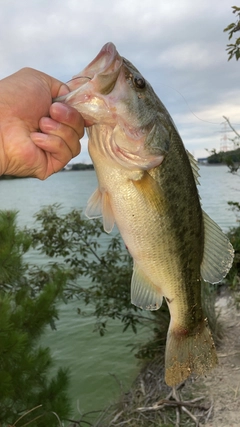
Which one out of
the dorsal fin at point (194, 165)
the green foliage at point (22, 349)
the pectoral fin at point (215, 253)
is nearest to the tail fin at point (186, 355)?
the pectoral fin at point (215, 253)

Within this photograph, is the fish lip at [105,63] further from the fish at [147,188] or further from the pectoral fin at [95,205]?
the pectoral fin at [95,205]

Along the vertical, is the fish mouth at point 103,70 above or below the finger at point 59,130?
above

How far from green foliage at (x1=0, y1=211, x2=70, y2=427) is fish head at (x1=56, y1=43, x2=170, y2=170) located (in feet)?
7.83

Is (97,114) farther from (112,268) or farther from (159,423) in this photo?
(112,268)

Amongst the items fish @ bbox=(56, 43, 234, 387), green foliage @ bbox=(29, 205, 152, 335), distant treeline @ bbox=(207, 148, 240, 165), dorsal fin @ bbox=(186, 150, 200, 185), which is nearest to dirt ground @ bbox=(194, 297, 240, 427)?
green foliage @ bbox=(29, 205, 152, 335)

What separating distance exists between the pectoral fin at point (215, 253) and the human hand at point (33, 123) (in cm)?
92

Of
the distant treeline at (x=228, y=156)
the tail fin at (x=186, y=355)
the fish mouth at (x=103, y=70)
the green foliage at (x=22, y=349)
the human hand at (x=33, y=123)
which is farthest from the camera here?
the distant treeline at (x=228, y=156)

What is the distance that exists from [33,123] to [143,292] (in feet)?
3.73

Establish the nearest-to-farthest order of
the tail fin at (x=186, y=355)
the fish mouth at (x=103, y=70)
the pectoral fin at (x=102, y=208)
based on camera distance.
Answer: the fish mouth at (x=103, y=70) < the pectoral fin at (x=102, y=208) < the tail fin at (x=186, y=355)

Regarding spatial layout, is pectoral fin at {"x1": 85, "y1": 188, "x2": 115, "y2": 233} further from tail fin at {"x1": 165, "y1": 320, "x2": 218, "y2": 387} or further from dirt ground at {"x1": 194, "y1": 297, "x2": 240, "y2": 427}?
dirt ground at {"x1": 194, "y1": 297, "x2": 240, "y2": 427}

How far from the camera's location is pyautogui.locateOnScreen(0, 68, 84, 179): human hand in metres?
1.90

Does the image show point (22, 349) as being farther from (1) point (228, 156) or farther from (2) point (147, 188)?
(1) point (228, 156)

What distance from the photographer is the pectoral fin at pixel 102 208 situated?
206cm

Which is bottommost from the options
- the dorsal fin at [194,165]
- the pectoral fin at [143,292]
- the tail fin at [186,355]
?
the tail fin at [186,355]
